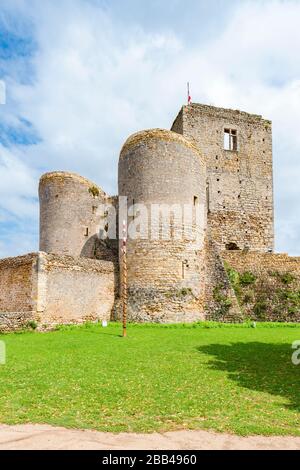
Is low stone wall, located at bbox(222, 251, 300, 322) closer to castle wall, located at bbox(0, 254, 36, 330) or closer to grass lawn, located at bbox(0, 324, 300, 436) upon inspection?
grass lawn, located at bbox(0, 324, 300, 436)

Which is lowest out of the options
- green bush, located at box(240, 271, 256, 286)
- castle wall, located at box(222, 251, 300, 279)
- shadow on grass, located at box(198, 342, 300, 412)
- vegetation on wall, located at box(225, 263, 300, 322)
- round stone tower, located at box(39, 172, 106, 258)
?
shadow on grass, located at box(198, 342, 300, 412)

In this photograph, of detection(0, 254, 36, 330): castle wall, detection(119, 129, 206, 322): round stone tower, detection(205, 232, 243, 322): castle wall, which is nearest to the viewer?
detection(0, 254, 36, 330): castle wall

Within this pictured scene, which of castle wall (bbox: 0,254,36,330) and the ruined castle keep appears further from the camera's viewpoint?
the ruined castle keep

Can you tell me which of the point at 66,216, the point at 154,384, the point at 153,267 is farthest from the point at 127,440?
the point at 66,216

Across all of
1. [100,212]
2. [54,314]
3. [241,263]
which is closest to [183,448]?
[54,314]

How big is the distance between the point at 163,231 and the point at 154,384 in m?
14.1

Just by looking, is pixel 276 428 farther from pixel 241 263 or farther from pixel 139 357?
pixel 241 263

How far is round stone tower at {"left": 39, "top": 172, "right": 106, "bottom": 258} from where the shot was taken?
101 feet

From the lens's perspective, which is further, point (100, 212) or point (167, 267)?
point (100, 212)

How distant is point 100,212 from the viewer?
106 ft

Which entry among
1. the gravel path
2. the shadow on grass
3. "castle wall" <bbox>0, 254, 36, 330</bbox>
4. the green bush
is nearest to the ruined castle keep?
"castle wall" <bbox>0, 254, 36, 330</bbox>

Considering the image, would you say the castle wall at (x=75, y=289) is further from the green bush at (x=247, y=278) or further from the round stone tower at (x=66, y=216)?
the green bush at (x=247, y=278)

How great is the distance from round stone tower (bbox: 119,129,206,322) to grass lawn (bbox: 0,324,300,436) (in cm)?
595
